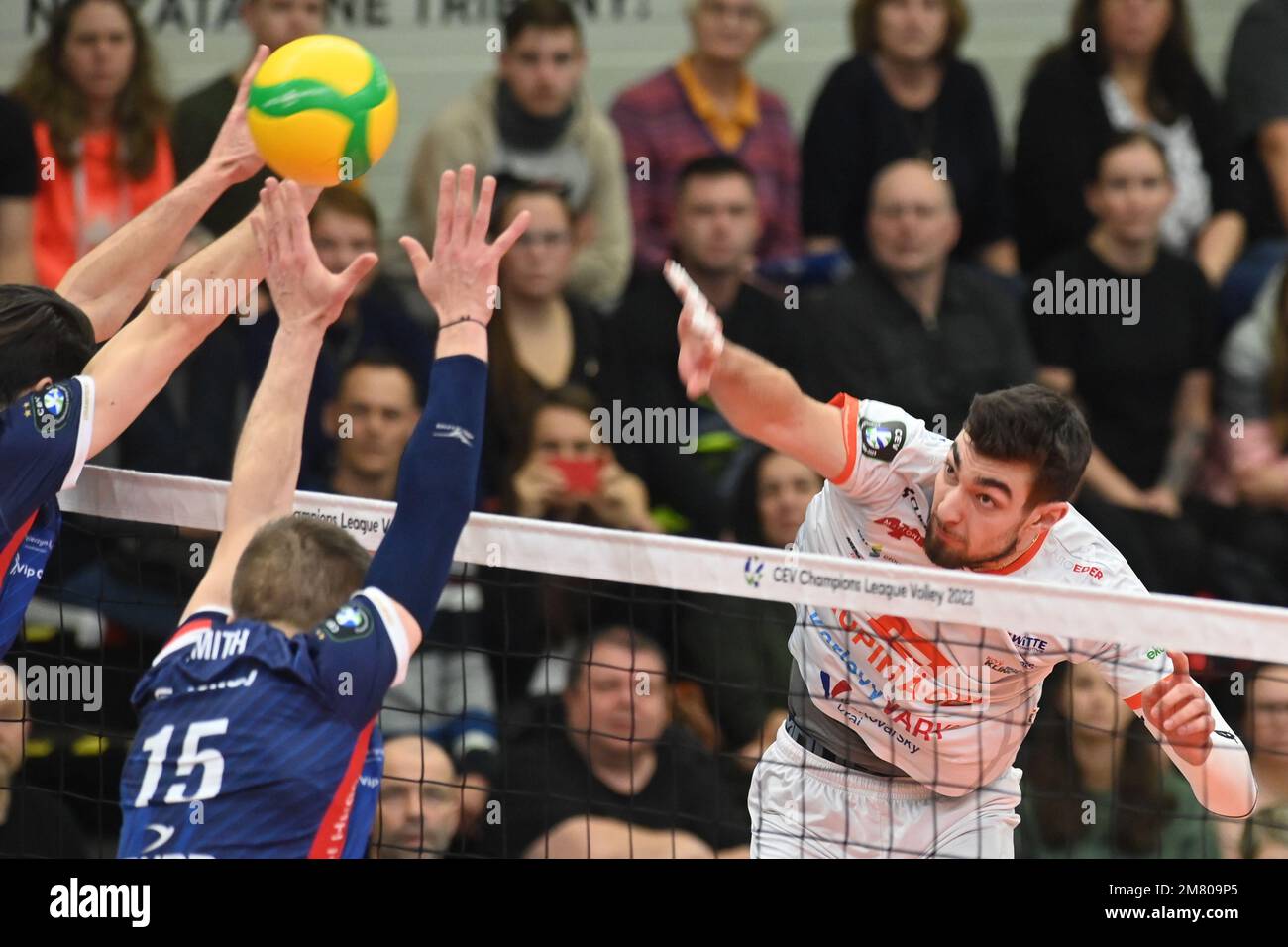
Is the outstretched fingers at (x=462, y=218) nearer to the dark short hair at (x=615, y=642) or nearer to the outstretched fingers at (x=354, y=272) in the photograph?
the outstretched fingers at (x=354, y=272)

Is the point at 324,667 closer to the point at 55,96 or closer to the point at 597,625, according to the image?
the point at 597,625

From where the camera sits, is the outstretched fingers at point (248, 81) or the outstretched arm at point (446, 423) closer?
the outstretched arm at point (446, 423)

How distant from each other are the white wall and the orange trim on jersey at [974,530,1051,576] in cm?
496

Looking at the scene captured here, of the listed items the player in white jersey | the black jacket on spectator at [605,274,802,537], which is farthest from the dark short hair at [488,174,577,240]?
the player in white jersey

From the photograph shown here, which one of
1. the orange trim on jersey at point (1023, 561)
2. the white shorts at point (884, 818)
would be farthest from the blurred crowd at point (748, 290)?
the orange trim on jersey at point (1023, 561)

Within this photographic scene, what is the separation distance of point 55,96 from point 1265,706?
20.9 feet

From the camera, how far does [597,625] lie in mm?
8750

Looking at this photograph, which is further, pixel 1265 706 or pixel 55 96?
pixel 55 96

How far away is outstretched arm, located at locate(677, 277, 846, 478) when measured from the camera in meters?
5.29

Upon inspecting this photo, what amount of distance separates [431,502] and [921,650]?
2113 mm

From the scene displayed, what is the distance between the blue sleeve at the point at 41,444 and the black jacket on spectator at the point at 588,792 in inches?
113

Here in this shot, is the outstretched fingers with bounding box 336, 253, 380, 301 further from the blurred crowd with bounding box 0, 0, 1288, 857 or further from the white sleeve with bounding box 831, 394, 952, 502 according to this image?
the blurred crowd with bounding box 0, 0, 1288, 857

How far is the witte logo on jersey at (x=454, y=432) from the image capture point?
4.50 metres
